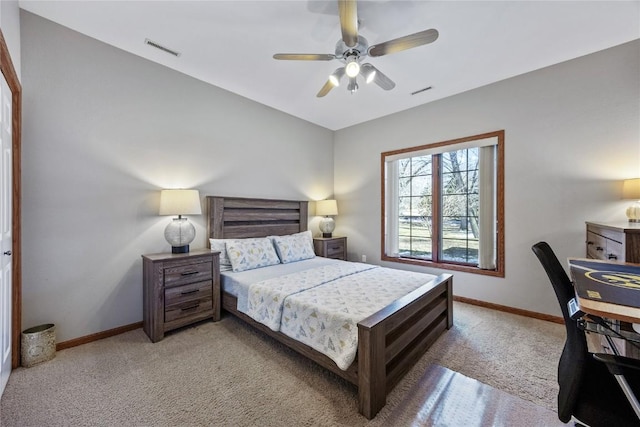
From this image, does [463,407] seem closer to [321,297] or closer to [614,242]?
[321,297]

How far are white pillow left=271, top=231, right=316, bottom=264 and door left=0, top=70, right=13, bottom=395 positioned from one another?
2426 millimetres

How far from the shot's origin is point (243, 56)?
279 cm

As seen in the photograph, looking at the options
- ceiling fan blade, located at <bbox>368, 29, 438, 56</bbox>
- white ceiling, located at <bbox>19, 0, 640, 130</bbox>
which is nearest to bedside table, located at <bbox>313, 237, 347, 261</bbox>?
white ceiling, located at <bbox>19, 0, 640, 130</bbox>

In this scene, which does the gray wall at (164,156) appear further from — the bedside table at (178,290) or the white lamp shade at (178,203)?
the bedside table at (178,290)

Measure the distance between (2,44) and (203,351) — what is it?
8.61 feet

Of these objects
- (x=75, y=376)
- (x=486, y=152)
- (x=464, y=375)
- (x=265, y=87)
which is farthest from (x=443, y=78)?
(x=75, y=376)

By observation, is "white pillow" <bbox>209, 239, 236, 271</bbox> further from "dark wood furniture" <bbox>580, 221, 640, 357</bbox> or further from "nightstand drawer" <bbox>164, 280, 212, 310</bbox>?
"dark wood furniture" <bbox>580, 221, 640, 357</bbox>

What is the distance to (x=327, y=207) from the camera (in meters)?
4.73

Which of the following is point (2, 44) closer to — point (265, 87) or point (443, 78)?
point (265, 87)

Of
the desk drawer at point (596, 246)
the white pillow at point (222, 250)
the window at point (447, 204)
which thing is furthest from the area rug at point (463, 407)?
the white pillow at point (222, 250)

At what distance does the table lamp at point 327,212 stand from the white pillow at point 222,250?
1875mm

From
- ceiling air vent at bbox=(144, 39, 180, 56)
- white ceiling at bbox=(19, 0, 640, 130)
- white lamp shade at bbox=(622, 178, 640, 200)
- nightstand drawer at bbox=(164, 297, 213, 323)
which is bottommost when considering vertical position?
nightstand drawer at bbox=(164, 297, 213, 323)

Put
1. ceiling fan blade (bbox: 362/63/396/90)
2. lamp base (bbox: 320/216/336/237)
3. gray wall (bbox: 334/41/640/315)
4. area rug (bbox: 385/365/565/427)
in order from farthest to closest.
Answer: lamp base (bbox: 320/216/336/237) < gray wall (bbox: 334/41/640/315) < ceiling fan blade (bbox: 362/63/396/90) < area rug (bbox: 385/365/565/427)

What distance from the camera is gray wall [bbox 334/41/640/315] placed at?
2633 millimetres
